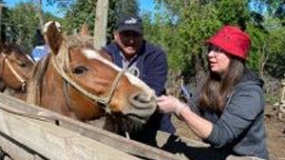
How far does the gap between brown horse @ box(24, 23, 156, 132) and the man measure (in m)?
0.33

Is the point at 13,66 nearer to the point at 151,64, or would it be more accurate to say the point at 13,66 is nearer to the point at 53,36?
the point at 151,64

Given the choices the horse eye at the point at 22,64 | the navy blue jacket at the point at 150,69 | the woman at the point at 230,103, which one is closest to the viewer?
the woman at the point at 230,103

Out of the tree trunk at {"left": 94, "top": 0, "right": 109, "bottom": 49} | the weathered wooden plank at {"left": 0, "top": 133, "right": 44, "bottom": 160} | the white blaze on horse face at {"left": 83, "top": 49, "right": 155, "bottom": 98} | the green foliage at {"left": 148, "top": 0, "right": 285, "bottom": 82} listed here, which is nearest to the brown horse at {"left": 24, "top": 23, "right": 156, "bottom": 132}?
the white blaze on horse face at {"left": 83, "top": 49, "right": 155, "bottom": 98}

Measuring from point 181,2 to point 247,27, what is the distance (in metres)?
6.60

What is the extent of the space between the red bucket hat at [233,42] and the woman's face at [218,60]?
4 centimetres

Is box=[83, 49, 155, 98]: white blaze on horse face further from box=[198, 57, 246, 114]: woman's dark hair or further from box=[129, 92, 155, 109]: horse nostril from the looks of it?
box=[198, 57, 246, 114]: woman's dark hair

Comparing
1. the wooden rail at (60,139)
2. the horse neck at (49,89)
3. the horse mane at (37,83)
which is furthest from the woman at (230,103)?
the horse mane at (37,83)

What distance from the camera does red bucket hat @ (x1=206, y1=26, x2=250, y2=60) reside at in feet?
12.5

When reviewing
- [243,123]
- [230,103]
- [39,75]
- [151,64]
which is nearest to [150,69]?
[151,64]

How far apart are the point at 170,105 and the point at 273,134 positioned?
1460 cm

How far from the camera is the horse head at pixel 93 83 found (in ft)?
13.1

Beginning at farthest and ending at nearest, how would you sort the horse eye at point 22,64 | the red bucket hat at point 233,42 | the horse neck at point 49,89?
the horse eye at point 22,64 < the horse neck at point 49,89 < the red bucket hat at point 233,42

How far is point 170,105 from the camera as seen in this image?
12.3ft

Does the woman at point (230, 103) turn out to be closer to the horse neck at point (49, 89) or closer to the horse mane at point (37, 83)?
the horse neck at point (49, 89)
